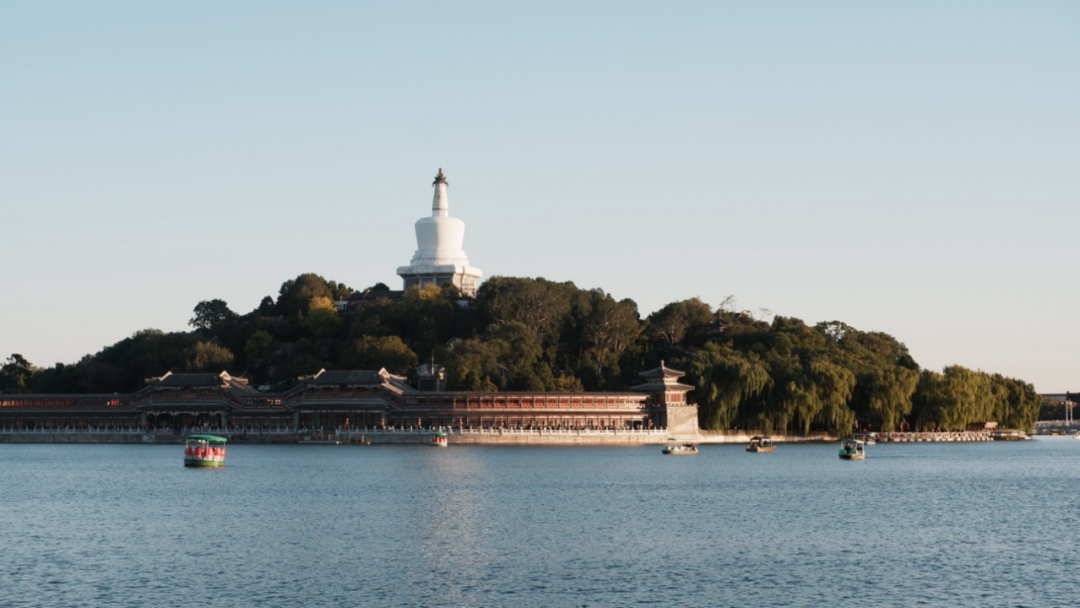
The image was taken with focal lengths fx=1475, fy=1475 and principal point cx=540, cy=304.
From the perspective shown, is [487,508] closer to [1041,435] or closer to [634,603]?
[634,603]

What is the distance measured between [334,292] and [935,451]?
68.8 m

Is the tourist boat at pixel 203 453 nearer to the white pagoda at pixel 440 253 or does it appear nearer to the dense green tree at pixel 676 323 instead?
the dense green tree at pixel 676 323

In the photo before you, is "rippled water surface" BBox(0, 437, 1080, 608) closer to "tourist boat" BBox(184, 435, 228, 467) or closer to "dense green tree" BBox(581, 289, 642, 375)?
"tourist boat" BBox(184, 435, 228, 467)

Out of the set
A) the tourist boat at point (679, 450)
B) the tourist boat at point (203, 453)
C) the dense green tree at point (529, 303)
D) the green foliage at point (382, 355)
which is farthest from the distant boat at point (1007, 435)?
the tourist boat at point (203, 453)

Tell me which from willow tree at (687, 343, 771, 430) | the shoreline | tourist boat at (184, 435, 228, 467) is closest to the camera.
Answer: tourist boat at (184, 435, 228, 467)

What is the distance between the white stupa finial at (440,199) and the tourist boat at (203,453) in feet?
208

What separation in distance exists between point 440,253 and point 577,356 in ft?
73.3

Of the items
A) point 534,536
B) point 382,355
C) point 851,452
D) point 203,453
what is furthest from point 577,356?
point 534,536

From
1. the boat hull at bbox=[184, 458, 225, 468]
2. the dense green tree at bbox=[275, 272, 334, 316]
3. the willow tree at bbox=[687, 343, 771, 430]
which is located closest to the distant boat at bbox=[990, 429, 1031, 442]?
the willow tree at bbox=[687, 343, 771, 430]

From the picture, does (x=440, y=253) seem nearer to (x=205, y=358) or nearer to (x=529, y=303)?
(x=529, y=303)

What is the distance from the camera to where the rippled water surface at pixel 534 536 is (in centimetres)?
3362

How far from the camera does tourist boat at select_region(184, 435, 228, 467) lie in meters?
77.8

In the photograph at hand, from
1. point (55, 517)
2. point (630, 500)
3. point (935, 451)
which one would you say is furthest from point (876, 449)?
point (55, 517)

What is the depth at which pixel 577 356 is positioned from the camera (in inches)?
4894
